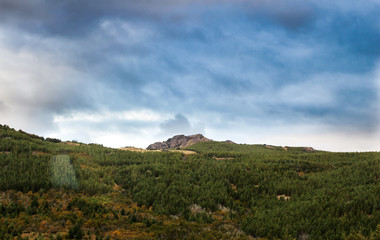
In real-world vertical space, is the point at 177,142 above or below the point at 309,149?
above

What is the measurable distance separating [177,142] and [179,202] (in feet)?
405

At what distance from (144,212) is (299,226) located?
12.9 m

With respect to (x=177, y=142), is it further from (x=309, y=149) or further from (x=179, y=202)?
(x=179, y=202)

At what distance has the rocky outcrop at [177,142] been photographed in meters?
138

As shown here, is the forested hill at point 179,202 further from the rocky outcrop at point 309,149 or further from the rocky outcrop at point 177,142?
the rocky outcrop at point 177,142

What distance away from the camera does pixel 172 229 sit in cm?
1598

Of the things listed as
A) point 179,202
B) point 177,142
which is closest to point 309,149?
point 177,142

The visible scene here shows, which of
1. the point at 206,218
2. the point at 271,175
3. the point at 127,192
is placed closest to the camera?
the point at 206,218

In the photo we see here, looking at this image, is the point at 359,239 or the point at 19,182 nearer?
the point at 359,239

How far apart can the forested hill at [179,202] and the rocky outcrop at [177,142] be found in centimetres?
10357

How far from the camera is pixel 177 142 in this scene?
477ft

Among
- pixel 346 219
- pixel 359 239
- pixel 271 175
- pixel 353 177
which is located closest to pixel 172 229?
pixel 359 239

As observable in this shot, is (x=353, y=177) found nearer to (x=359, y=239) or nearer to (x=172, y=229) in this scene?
(x=359, y=239)

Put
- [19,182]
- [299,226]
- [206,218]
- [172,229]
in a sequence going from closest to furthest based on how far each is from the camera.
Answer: [172,229] → [299,226] → [206,218] → [19,182]
